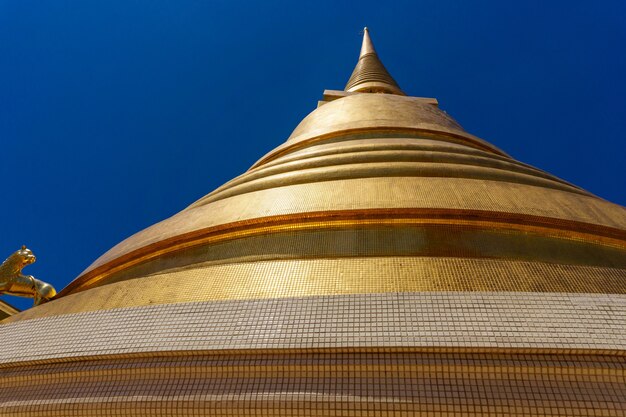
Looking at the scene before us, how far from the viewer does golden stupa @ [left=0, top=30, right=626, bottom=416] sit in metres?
2.54

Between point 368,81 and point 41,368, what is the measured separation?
1226 cm

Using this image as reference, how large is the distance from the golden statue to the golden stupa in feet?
1.82

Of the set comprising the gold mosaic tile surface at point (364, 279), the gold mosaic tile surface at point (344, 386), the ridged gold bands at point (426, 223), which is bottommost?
the gold mosaic tile surface at point (344, 386)

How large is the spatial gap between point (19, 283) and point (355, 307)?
5028mm

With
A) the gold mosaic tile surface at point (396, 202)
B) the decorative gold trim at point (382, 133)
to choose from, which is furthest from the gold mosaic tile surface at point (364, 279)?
the decorative gold trim at point (382, 133)

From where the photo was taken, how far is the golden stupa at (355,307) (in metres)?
2.54

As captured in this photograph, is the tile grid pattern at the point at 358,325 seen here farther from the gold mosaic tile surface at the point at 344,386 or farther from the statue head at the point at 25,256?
the statue head at the point at 25,256

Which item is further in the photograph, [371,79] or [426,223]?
[371,79]

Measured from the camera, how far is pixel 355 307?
9.77ft

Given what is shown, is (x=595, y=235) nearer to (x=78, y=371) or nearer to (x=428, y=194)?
(x=428, y=194)

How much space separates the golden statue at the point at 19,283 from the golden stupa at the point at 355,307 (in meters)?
0.55

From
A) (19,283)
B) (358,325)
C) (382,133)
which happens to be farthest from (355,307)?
(19,283)

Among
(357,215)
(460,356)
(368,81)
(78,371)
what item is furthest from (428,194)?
(368,81)

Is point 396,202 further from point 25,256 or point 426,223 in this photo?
point 25,256
